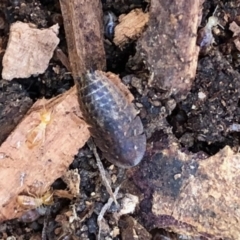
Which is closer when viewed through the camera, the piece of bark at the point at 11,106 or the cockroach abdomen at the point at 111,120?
the cockroach abdomen at the point at 111,120

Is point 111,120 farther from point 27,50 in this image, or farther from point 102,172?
point 27,50

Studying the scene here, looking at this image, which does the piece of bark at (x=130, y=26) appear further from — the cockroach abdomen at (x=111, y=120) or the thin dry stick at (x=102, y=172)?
the thin dry stick at (x=102, y=172)

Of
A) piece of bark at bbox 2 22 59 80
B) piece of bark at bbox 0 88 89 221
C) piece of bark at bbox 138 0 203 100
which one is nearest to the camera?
piece of bark at bbox 138 0 203 100

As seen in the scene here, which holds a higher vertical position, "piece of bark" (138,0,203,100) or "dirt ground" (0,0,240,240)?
"piece of bark" (138,0,203,100)

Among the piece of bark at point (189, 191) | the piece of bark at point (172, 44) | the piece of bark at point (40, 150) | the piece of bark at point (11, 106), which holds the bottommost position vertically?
the piece of bark at point (189, 191)

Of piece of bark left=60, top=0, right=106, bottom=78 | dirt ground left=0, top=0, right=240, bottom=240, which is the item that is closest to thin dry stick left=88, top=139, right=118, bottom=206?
dirt ground left=0, top=0, right=240, bottom=240

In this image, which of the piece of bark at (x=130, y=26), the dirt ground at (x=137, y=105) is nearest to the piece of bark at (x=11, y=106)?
the dirt ground at (x=137, y=105)

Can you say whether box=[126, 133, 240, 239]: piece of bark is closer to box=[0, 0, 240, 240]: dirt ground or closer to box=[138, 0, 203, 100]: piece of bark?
box=[0, 0, 240, 240]: dirt ground
